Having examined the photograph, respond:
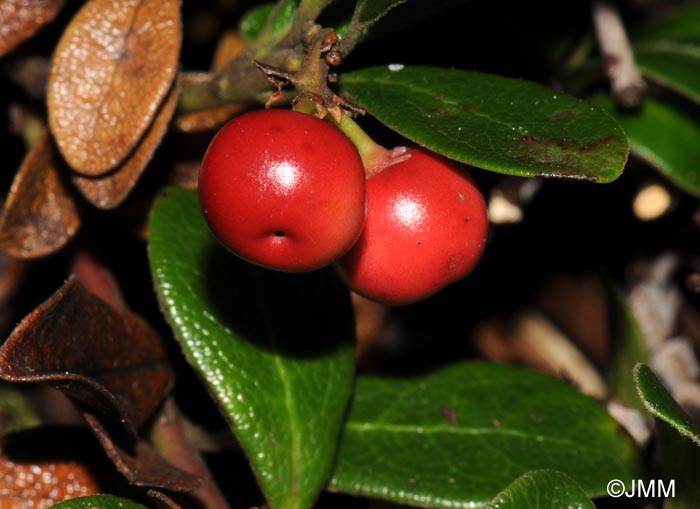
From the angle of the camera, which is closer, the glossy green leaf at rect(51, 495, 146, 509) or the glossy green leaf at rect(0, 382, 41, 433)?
the glossy green leaf at rect(51, 495, 146, 509)

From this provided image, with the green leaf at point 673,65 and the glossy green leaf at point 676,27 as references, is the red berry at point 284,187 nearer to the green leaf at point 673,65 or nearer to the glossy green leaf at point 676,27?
the green leaf at point 673,65

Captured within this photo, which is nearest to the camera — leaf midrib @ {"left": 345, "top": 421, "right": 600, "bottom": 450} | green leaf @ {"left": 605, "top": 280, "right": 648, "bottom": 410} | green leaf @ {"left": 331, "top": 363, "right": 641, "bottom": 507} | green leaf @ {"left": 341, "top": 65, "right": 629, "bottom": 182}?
green leaf @ {"left": 341, "top": 65, "right": 629, "bottom": 182}

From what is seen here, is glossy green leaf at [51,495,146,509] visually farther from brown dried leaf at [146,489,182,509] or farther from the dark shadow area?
the dark shadow area

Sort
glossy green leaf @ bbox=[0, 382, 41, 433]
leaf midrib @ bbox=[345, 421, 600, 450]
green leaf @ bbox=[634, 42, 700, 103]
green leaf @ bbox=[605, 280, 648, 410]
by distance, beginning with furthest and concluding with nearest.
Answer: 1. glossy green leaf @ bbox=[0, 382, 41, 433]
2. green leaf @ bbox=[605, 280, 648, 410]
3. green leaf @ bbox=[634, 42, 700, 103]
4. leaf midrib @ bbox=[345, 421, 600, 450]

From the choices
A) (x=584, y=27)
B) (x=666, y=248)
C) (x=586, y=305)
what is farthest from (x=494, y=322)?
(x=584, y=27)

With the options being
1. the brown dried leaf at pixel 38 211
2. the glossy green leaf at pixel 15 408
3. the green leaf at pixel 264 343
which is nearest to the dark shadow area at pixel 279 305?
the green leaf at pixel 264 343

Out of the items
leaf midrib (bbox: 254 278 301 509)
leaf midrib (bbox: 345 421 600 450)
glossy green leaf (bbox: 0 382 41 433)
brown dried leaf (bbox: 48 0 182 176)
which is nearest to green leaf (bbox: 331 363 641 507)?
leaf midrib (bbox: 345 421 600 450)

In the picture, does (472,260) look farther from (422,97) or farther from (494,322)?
(494,322)
